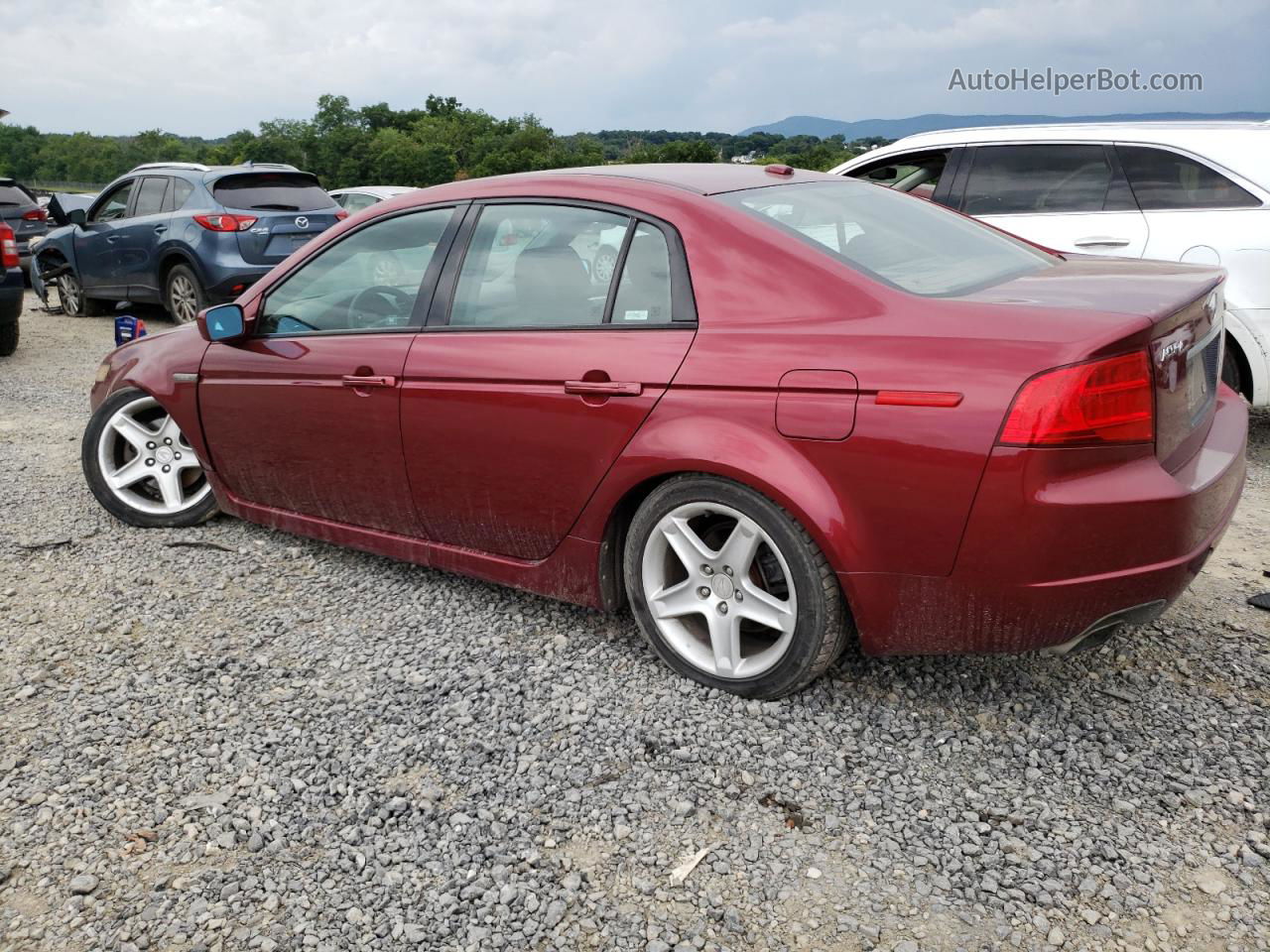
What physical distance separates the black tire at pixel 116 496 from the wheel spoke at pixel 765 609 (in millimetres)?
2746

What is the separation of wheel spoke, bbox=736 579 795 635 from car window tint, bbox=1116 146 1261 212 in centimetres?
415

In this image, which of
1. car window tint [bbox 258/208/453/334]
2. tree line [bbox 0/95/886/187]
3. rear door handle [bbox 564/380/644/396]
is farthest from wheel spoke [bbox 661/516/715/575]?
tree line [bbox 0/95/886/187]

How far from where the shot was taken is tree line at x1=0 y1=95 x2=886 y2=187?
2015 inches

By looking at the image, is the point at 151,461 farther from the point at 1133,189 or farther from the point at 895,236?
the point at 1133,189

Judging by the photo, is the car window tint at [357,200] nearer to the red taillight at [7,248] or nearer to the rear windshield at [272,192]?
the rear windshield at [272,192]

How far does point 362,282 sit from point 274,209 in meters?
7.48

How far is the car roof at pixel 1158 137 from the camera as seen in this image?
225 inches

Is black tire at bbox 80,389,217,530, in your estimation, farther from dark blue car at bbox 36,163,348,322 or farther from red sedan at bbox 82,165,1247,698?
dark blue car at bbox 36,163,348,322

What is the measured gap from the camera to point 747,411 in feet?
9.53

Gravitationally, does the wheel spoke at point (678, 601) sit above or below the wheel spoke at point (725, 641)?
Answer: above

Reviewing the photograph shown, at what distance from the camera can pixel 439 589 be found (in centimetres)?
412

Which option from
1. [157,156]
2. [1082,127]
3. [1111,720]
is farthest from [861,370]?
[157,156]

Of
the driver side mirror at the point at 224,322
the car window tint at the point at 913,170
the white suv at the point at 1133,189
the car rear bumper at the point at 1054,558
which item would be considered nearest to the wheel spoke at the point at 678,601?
the car rear bumper at the point at 1054,558

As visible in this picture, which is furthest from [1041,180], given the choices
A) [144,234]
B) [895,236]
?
[144,234]
